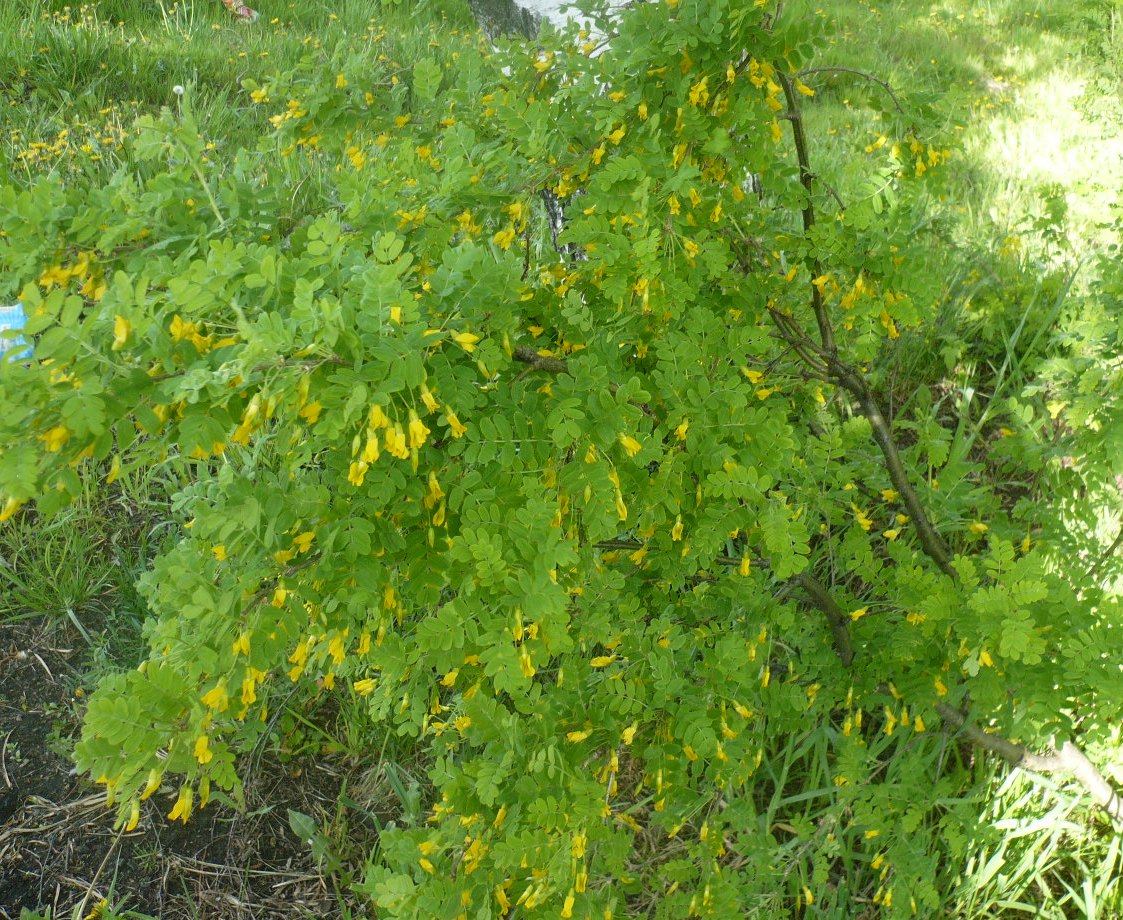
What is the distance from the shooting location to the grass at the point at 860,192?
2.12m

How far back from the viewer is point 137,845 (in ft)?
7.17

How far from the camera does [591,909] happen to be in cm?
142

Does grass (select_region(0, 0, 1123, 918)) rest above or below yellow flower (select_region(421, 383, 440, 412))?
below

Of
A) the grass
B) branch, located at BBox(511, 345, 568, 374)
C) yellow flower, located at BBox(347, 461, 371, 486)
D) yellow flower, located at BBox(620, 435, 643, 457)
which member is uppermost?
yellow flower, located at BBox(347, 461, 371, 486)

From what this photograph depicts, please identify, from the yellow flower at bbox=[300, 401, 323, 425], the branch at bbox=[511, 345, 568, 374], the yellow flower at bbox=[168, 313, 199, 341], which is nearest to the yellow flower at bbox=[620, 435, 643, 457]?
the branch at bbox=[511, 345, 568, 374]

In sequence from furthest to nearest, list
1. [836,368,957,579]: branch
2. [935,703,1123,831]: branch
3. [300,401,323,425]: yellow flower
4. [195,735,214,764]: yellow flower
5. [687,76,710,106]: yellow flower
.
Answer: [935,703,1123,831]: branch → [836,368,957,579]: branch → [687,76,710,106]: yellow flower → [195,735,214,764]: yellow flower → [300,401,323,425]: yellow flower

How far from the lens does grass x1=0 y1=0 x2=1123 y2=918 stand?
6.97 ft

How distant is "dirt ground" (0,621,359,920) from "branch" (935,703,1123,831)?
1.55 metres

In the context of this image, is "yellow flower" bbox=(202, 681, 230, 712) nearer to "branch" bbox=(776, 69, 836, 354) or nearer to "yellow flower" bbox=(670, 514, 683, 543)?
"yellow flower" bbox=(670, 514, 683, 543)

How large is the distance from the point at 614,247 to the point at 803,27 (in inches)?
17.4

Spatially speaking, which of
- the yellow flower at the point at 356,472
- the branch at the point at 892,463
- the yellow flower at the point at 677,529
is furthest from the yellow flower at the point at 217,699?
the branch at the point at 892,463

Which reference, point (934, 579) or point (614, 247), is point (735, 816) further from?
point (614, 247)

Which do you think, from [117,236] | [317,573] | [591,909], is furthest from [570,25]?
[591,909]

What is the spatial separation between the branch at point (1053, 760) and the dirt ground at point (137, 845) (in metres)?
1.55
